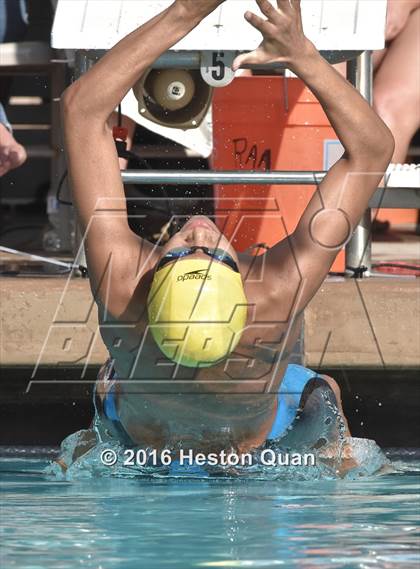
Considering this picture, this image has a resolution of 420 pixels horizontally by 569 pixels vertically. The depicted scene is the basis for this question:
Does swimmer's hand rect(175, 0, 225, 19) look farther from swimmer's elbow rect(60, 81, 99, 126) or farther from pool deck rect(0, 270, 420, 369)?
pool deck rect(0, 270, 420, 369)

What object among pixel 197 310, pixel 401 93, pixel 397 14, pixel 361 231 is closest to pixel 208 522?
pixel 197 310

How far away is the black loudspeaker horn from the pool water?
1.62 m

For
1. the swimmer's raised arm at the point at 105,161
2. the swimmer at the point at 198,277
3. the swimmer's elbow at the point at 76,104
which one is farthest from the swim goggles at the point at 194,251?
the swimmer's elbow at the point at 76,104

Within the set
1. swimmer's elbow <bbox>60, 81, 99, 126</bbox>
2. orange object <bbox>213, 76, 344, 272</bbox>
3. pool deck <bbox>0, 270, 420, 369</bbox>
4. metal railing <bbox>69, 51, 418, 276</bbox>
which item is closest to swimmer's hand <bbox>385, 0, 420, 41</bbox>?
orange object <bbox>213, 76, 344, 272</bbox>

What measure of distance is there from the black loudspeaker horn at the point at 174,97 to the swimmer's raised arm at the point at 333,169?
1496mm

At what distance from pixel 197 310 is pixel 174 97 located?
1.88 m

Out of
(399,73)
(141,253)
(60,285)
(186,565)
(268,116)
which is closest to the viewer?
(186,565)

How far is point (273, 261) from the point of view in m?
3.83

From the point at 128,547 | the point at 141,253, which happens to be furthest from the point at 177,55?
the point at 128,547

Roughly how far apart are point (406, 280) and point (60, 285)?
1.23 meters

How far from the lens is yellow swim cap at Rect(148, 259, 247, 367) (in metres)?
3.55

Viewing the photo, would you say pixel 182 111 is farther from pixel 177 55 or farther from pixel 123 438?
pixel 123 438

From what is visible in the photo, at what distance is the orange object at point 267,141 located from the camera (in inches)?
203

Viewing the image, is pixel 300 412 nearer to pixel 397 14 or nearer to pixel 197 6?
pixel 197 6
